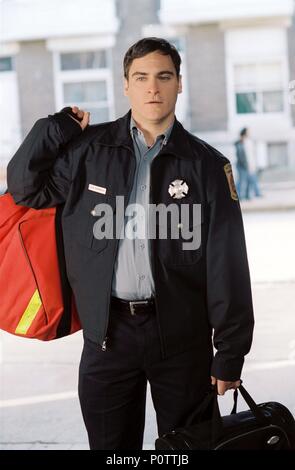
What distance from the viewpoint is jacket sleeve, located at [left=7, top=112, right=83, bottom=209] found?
6.42 feet

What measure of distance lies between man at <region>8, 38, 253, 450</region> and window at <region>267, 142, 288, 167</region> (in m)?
11.2

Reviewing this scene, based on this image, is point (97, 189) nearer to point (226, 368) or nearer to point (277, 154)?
point (226, 368)

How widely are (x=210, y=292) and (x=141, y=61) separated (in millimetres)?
658

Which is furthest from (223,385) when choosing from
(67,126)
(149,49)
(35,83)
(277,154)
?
(35,83)

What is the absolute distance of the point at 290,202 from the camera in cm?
1156

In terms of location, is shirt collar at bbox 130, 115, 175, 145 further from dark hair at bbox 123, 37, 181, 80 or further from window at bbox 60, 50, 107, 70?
window at bbox 60, 50, 107, 70

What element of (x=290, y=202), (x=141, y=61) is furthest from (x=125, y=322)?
(x=290, y=202)

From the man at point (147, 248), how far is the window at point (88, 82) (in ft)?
36.4

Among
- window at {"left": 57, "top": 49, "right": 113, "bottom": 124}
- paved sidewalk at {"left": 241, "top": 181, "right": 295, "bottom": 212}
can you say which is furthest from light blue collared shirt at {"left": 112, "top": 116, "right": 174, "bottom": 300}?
window at {"left": 57, "top": 49, "right": 113, "bottom": 124}

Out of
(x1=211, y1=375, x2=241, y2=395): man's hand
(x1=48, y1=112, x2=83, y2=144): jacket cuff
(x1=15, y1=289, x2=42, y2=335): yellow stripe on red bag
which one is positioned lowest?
(x1=211, y1=375, x2=241, y2=395): man's hand

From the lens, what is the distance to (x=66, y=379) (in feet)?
13.6

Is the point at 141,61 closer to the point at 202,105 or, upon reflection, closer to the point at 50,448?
the point at 50,448

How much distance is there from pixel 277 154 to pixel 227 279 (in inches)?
450
